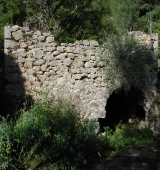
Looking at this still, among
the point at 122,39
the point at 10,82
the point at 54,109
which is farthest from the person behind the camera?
the point at 122,39

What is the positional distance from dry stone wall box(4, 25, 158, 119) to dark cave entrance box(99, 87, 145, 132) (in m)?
1.47

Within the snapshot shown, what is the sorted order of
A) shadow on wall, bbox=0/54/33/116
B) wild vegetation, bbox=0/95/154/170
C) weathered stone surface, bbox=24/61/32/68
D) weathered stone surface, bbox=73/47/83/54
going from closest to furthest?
wild vegetation, bbox=0/95/154/170, shadow on wall, bbox=0/54/33/116, weathered stone surface, bbox=24/61/32/68, weathered stone surface, bbox=73/47/83/54

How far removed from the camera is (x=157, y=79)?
27.2ft

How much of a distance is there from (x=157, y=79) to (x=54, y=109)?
354cm

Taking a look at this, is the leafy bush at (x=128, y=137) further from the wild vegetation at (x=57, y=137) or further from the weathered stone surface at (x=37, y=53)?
the weathered stone surface at (x=37, y=53)

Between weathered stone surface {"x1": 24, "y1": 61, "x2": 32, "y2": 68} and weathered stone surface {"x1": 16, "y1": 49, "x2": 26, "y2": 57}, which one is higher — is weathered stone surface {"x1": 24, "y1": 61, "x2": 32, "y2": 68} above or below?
below

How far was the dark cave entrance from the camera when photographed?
9.06m

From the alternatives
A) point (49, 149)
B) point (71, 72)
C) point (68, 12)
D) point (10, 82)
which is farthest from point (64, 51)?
point (68, 12)

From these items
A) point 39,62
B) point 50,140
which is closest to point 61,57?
point 39,62

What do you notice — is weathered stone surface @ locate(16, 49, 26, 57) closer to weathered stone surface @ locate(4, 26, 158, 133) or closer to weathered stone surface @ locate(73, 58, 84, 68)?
weathered stone surface @ locate(4, 26, 158, 133)

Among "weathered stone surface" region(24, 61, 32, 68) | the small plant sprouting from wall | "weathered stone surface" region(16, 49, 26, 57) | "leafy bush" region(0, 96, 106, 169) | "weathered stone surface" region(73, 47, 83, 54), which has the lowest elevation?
"leafy bush" region(0, 96, 106, 169)

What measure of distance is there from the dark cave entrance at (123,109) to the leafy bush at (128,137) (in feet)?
2.13

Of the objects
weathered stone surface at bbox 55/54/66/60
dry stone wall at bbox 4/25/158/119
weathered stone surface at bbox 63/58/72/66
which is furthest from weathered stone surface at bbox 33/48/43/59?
weathered stone surface at bbox 63/58/72/66

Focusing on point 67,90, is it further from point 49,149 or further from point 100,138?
point 49,149
